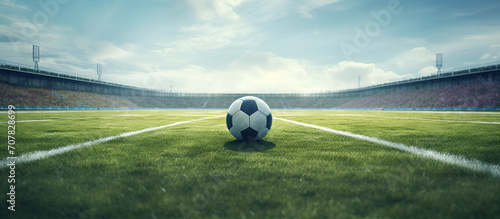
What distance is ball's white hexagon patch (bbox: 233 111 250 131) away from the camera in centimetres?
401

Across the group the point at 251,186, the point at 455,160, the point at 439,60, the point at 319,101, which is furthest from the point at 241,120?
the point at 319,101

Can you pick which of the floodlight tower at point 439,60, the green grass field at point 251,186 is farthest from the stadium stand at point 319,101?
the green grass field at point 251,186

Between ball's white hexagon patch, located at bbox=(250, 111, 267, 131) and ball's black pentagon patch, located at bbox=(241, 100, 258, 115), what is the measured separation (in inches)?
3.3

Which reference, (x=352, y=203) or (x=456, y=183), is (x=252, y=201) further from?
(x=456, y=183)

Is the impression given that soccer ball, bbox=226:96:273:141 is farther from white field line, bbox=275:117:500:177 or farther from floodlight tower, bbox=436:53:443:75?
floodlight tower, bbox=436:53:443:75

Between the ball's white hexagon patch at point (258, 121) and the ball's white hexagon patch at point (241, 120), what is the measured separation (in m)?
0.08

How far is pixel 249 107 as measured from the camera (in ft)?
13.6

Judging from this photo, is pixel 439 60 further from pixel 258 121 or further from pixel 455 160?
pixel 258 121

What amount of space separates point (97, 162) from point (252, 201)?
2.10 meters

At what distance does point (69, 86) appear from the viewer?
44.2 m

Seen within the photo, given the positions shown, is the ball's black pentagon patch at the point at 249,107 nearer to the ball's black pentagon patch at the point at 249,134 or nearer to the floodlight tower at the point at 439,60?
the ball's black pentagon patch at the point at 249,134

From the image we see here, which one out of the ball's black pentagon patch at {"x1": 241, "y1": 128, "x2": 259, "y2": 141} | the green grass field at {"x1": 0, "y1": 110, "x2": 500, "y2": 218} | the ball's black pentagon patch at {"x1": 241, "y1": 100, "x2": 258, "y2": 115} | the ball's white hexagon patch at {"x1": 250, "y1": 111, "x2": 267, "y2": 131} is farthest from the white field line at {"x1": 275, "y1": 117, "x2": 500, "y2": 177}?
the ball's black pentagon patch at {"x1": 241, "y1": 100, "x2": 258, "y2": 115}

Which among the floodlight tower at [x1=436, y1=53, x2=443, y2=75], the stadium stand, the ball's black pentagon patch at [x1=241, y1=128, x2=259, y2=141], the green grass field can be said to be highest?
the floodlight tower at [x1=436, y1=53, x2=443, y2=75]

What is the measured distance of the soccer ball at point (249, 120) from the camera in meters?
4.02
